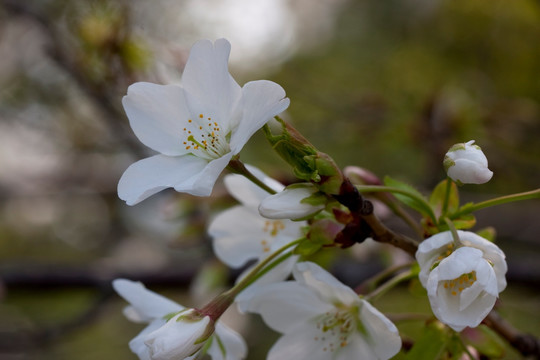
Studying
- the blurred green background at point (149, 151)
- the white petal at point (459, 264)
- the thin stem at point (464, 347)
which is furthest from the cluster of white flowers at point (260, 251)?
the blurred green background at point (149, 151)

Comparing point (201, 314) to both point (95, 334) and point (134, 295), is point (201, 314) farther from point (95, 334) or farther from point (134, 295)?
point (95, 334)

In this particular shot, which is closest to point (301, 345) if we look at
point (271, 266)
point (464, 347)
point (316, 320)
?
point (316, 320)

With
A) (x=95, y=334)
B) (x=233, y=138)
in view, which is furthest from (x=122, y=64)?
(x=95, y=334)

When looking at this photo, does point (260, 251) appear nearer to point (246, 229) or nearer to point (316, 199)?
point (246, 229)

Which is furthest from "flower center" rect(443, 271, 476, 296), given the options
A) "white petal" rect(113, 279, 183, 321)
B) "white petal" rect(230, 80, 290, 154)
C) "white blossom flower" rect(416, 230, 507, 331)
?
"white petal" rect(113, 279, 183, 321)

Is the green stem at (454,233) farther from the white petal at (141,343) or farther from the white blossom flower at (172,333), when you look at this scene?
the white petal at (141,343)
